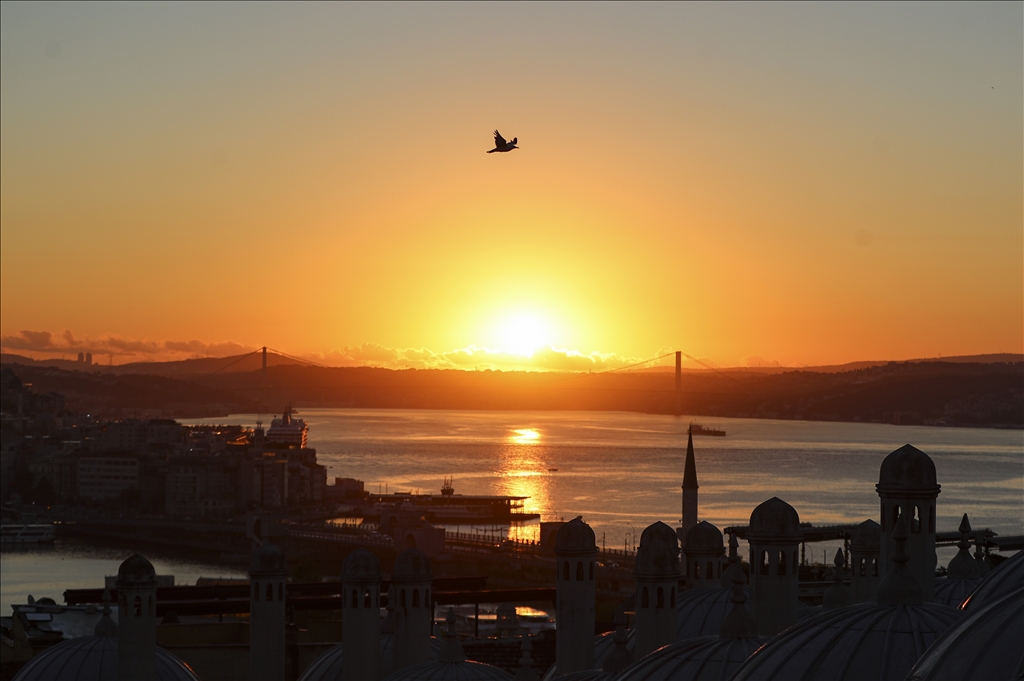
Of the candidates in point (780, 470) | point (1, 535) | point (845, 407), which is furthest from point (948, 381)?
point (1, 535)

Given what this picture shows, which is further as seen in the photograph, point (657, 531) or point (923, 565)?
point (657, 531)

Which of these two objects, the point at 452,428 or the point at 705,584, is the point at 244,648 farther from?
the point at 452,428

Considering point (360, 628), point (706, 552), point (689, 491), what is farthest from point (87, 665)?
point (689, 491)

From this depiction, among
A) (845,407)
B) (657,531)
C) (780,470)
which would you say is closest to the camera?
(657,531)

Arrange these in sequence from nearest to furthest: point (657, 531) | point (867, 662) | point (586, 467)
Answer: point (867, 662)
point (657, 531)
point (586, 467)

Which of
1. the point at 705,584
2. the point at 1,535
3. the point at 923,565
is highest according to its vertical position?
the point at 923,565

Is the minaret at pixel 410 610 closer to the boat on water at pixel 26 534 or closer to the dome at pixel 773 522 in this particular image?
the dome at pixel 773 522
